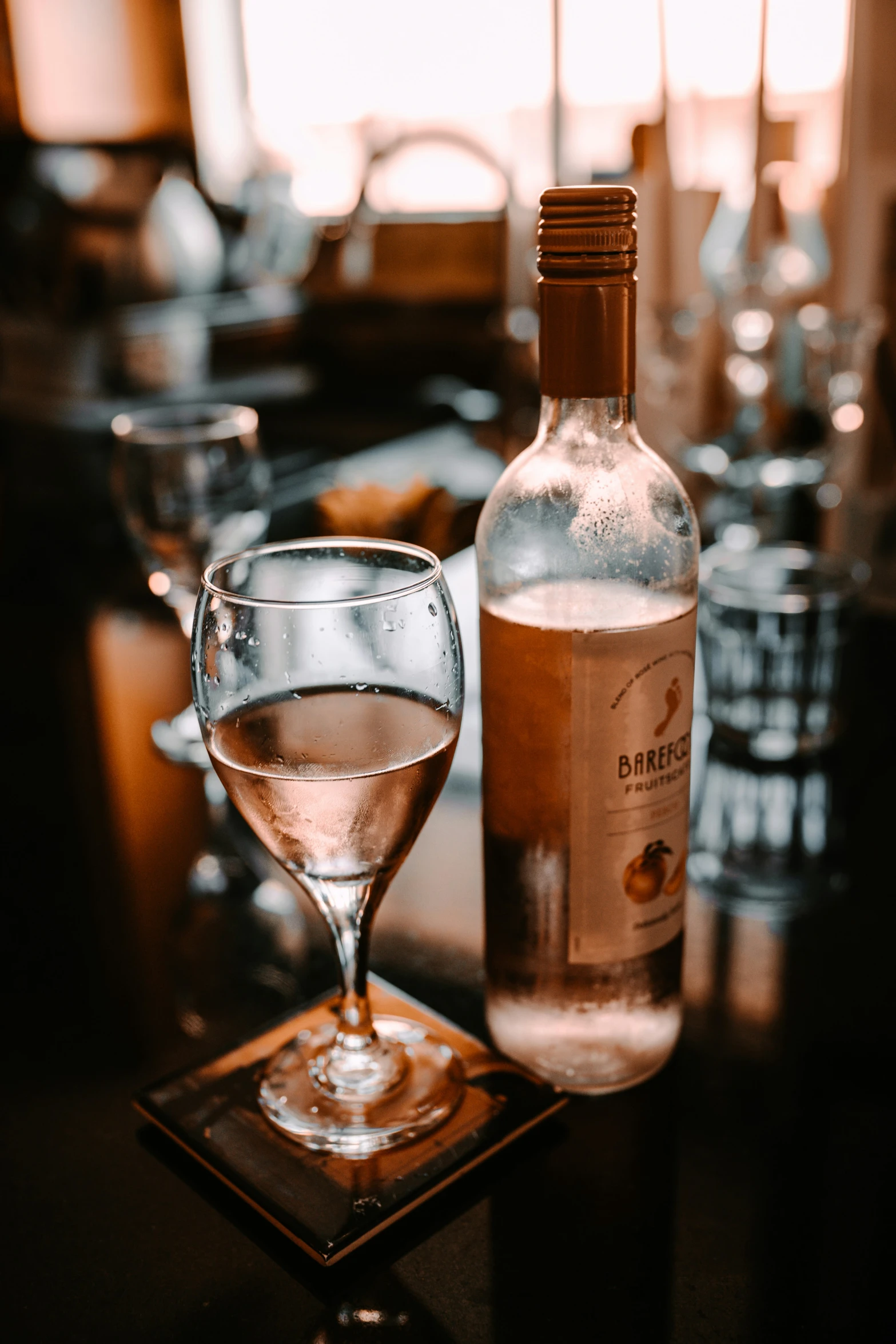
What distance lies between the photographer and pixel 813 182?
265 cm

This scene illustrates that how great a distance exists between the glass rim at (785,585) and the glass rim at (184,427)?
0.33 m

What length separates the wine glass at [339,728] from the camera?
41 centimetres

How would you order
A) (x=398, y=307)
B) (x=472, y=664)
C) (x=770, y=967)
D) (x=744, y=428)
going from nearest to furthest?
(x=770, y=967)
(x=472, y=664)
(x=744, y=428)
(x=398, y=307)

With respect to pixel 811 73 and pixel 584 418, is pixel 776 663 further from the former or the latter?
pixel 811 73

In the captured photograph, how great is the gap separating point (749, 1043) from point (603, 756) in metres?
0.16

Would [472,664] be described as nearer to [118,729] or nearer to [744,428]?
[118,729]

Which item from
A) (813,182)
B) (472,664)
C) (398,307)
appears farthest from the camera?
(398,307)

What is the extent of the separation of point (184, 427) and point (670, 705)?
1.65 ft

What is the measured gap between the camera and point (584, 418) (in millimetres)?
446

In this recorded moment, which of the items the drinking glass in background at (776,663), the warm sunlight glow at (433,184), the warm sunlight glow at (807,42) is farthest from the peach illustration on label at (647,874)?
the warm sunlight glow at (433,184)

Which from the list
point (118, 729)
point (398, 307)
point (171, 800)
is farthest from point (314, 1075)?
point (398, 307)

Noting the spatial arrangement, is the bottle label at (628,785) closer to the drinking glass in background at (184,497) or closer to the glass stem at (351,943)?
the glass stem at (351,943)

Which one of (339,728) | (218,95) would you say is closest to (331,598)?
(339,728)

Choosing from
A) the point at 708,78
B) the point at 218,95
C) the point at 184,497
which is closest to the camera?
the point at 184,497
